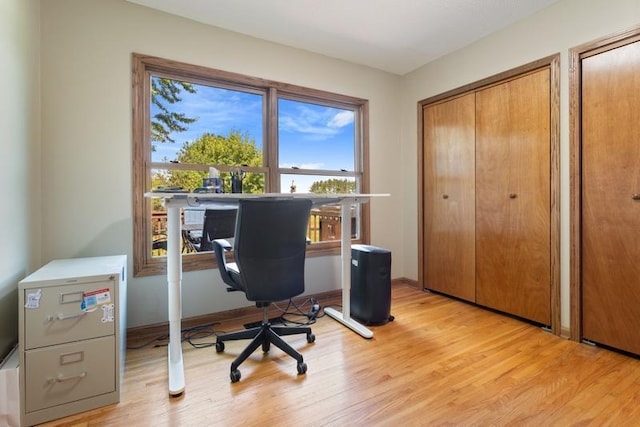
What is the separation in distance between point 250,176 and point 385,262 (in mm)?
1438

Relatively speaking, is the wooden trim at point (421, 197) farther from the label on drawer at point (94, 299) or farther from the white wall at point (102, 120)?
the label on drawer at point (94, 299)

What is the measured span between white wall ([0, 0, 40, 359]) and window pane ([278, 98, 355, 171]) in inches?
69.4

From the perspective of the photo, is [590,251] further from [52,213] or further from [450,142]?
[52,213]

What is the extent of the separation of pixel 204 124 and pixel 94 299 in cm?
164

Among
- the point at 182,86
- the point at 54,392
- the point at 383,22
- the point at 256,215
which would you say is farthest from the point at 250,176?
the point at 54,392

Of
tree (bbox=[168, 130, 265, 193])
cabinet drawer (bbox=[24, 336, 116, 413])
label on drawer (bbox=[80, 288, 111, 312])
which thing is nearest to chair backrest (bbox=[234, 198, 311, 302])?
label on drawer (bbox=[80, 288, 111, 312])

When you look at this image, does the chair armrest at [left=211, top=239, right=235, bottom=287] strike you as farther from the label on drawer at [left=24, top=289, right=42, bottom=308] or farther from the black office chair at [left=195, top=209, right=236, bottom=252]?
the label on drawer at [left=24, top=289, right=42, bottom=308]

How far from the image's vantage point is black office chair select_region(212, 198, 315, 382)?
1.72m

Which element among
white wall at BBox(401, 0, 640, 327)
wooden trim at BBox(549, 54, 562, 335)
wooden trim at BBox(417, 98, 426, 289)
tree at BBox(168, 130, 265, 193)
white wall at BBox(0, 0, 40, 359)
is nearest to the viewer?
white wall at BBox(0, 0, 40, 359)

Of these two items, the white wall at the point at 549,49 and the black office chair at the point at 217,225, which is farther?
the black office chair at the point at 217,225

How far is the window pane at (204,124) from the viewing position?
2.49 meters

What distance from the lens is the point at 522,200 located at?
2.54m

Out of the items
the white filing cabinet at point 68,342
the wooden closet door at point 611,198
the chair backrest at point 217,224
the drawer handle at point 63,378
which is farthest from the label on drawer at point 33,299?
the wooden closet door at point 611,198

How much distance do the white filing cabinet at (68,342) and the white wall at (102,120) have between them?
0.65 m
